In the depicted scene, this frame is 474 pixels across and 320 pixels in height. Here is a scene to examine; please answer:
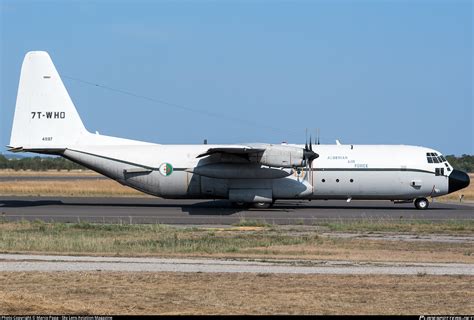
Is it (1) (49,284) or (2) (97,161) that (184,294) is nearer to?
(1) (49,284)

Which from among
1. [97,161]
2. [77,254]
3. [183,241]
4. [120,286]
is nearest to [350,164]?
[97,161]

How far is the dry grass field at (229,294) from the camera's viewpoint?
12.5 metres

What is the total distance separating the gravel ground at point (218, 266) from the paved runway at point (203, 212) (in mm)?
12759

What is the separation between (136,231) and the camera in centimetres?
2764

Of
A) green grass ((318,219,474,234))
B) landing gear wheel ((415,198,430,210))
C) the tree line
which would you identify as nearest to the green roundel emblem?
green grass ((318,219,474,234))

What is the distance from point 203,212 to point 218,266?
2034cm

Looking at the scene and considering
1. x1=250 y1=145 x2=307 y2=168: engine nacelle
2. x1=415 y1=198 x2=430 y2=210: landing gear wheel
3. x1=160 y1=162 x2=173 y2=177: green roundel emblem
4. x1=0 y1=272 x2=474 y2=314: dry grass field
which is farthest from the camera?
x1=415 y1=198 x2=430 y2=210: landing gear wheel

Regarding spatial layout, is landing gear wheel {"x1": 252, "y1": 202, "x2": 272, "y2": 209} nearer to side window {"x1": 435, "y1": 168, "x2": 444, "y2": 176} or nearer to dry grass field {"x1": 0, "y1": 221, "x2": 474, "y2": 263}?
side window {"x1": 435, "y1": 168, "x2": 444, "y2": 176}

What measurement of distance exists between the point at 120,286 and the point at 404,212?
26.6 meters

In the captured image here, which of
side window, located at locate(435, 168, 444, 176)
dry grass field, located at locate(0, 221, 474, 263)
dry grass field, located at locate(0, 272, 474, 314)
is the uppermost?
side window, located at locate(435, 168, 444, 176)

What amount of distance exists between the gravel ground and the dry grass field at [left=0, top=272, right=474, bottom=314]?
777mm

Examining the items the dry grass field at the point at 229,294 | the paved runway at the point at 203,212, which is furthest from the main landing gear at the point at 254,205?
the dry grass field at the point at 229,294

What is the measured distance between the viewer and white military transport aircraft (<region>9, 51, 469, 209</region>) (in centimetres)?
3888

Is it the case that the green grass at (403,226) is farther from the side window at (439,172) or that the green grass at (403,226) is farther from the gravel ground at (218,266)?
the gravel ground at (218,266)
